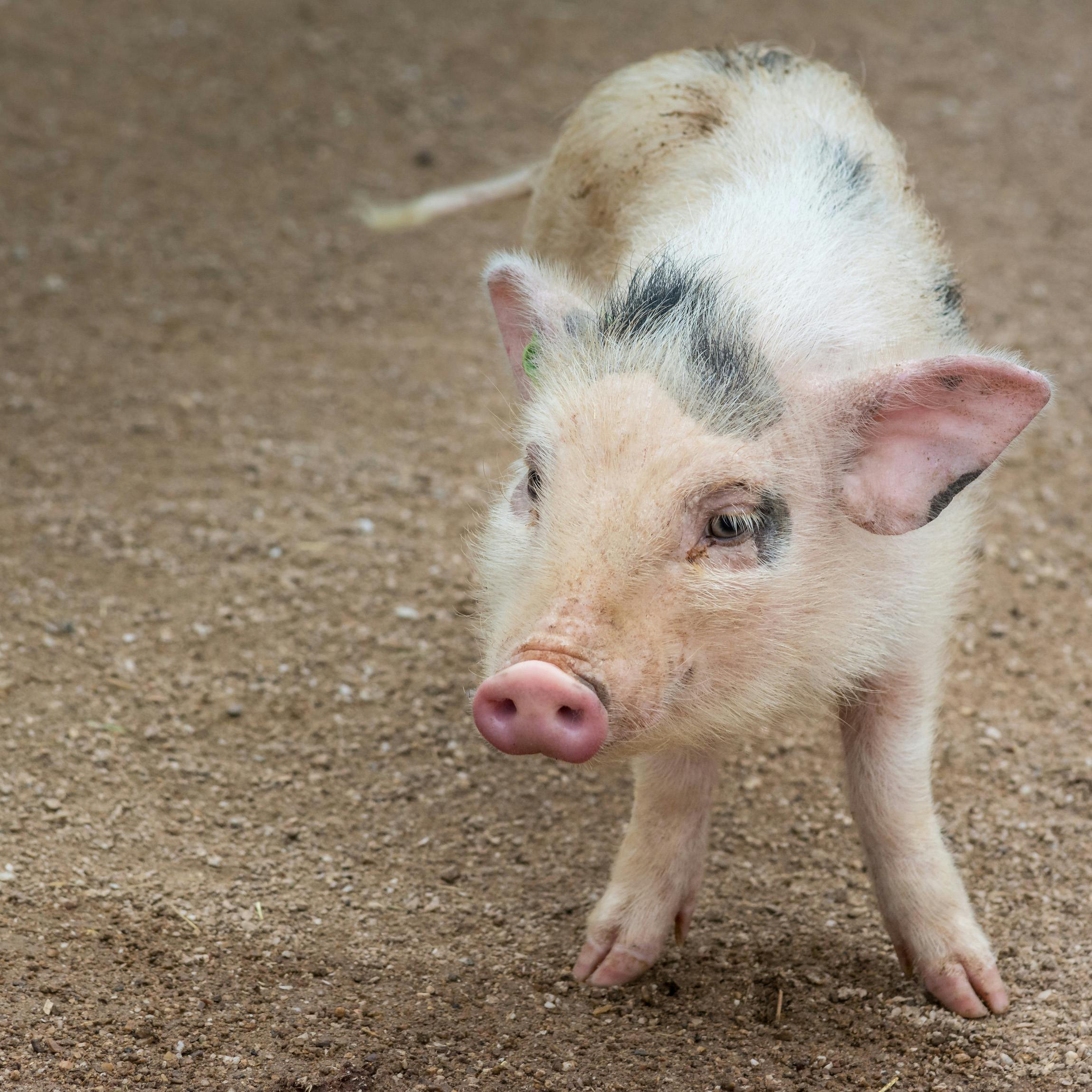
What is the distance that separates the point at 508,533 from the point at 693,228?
0.84 meters

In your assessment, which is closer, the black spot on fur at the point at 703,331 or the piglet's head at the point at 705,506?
the piglet's head at the point at 705,506

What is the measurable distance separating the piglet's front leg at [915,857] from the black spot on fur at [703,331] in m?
0.87

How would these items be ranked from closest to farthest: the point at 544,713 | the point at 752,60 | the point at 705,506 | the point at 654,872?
the point at 544,713, the point at 705,506, the point at 654,872, the point at 752,60

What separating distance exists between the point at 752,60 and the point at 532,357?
1409 mm

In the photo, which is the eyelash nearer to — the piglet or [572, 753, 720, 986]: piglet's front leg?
the piglet

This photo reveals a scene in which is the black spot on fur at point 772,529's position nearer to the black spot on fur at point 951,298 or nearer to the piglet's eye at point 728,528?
the piglet's eye at point 728,528

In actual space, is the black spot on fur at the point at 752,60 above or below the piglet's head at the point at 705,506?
above

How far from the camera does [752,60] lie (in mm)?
3977

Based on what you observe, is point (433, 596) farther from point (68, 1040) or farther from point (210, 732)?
point (68, 1040)

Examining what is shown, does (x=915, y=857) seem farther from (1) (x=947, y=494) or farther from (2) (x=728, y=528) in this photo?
(2) (x=728, y=528)

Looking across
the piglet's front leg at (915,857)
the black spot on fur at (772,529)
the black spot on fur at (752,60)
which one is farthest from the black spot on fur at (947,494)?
the black spot on fur at (752,60)

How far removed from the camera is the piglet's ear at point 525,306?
315 cm

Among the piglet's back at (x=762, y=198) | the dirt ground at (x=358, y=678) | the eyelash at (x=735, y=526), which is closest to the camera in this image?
the eyelash at (x=735, y=526)

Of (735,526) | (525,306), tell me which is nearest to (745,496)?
(735,526)
